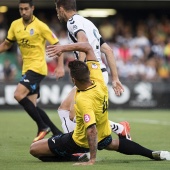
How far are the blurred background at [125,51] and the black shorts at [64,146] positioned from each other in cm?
1217

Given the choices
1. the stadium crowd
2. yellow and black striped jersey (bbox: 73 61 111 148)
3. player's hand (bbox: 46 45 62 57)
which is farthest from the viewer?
the stadium crowd

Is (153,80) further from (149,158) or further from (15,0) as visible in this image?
(149,158)

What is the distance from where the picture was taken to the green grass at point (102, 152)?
8078 mm

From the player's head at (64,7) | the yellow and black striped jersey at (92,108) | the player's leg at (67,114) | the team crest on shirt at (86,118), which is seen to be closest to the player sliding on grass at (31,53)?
A: the player's leg at (67,114)

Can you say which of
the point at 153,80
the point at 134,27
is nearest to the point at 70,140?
the point at 153,80

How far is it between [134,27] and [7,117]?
11680mm

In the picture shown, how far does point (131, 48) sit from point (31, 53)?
1320cm

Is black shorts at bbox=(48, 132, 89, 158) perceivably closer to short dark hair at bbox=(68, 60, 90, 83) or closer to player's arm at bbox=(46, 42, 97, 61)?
short dark hair at bbox=(68, 60, 90, 83)

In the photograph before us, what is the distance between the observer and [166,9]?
27.9 metres

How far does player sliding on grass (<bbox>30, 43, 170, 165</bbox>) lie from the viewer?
7840 millimetres

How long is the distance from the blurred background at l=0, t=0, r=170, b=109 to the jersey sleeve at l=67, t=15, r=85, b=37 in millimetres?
11724

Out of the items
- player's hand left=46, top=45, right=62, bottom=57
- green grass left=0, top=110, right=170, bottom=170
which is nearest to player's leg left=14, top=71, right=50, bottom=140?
green grass left=0, top=110, right=170, bottom=170

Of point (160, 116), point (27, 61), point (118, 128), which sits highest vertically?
point (27, 61)

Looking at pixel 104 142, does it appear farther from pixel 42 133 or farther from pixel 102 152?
pixel 42 133
